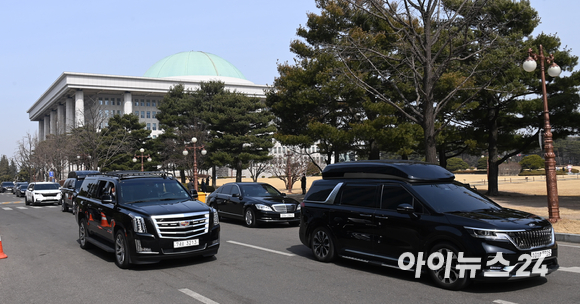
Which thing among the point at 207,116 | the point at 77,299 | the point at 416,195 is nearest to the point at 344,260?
the point at 416,195

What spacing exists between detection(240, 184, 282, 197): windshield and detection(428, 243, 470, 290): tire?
33.3 ft

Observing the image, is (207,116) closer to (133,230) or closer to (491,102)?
(491,102)

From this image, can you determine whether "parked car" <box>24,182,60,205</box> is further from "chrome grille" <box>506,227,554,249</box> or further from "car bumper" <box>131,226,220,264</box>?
"chrome grille" <box>506,227,554,249</box>

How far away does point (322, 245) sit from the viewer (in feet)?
29.3

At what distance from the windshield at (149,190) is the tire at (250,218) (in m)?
5.57

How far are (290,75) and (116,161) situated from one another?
133ft

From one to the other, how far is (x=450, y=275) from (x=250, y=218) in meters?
9.65

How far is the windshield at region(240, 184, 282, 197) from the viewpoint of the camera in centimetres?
1656

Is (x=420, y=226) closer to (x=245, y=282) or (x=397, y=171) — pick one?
(x=397, y=171)

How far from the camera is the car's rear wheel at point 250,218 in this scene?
1530cm

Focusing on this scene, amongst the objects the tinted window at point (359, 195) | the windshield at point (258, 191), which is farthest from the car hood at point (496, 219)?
the windshield at point (258, 191)

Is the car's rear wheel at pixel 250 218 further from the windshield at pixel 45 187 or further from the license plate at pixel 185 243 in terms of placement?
the windshield at pixel 45 187

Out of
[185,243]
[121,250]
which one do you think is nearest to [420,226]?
[185,243]

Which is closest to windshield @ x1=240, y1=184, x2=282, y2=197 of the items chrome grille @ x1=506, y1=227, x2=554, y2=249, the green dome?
chrome grille @ x1=506, y1=227, x2=554, y2=249
